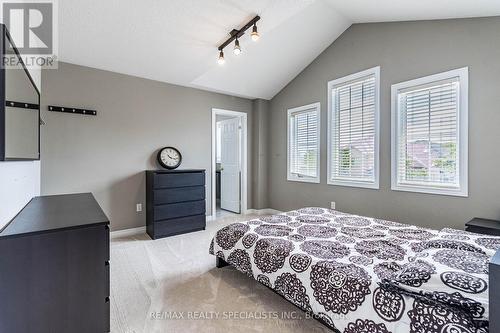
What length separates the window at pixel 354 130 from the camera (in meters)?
3.48

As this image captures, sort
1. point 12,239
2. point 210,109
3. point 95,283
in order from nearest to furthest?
point 12,239, point 95,283, point 210,109

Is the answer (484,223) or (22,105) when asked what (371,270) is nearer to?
(484,223)

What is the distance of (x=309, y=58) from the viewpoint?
4.21 metres

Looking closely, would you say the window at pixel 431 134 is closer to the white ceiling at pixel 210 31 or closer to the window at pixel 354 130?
the window at pixel 354 130

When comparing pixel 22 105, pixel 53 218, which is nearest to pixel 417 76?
pixel 53 218

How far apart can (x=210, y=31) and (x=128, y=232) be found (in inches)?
121

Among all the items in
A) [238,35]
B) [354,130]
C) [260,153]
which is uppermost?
[238,35]

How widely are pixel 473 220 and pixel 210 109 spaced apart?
4.03m

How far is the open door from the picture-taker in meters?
5.18

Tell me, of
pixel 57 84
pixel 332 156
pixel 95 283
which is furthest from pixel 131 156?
pixel 332 156

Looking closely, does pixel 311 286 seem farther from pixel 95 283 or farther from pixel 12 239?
pixel 12 239

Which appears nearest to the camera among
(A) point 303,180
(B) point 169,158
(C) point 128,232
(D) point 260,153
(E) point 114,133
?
(E) point 114,133

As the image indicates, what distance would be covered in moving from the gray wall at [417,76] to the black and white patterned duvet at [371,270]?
3.05 feet

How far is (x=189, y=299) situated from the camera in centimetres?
202
